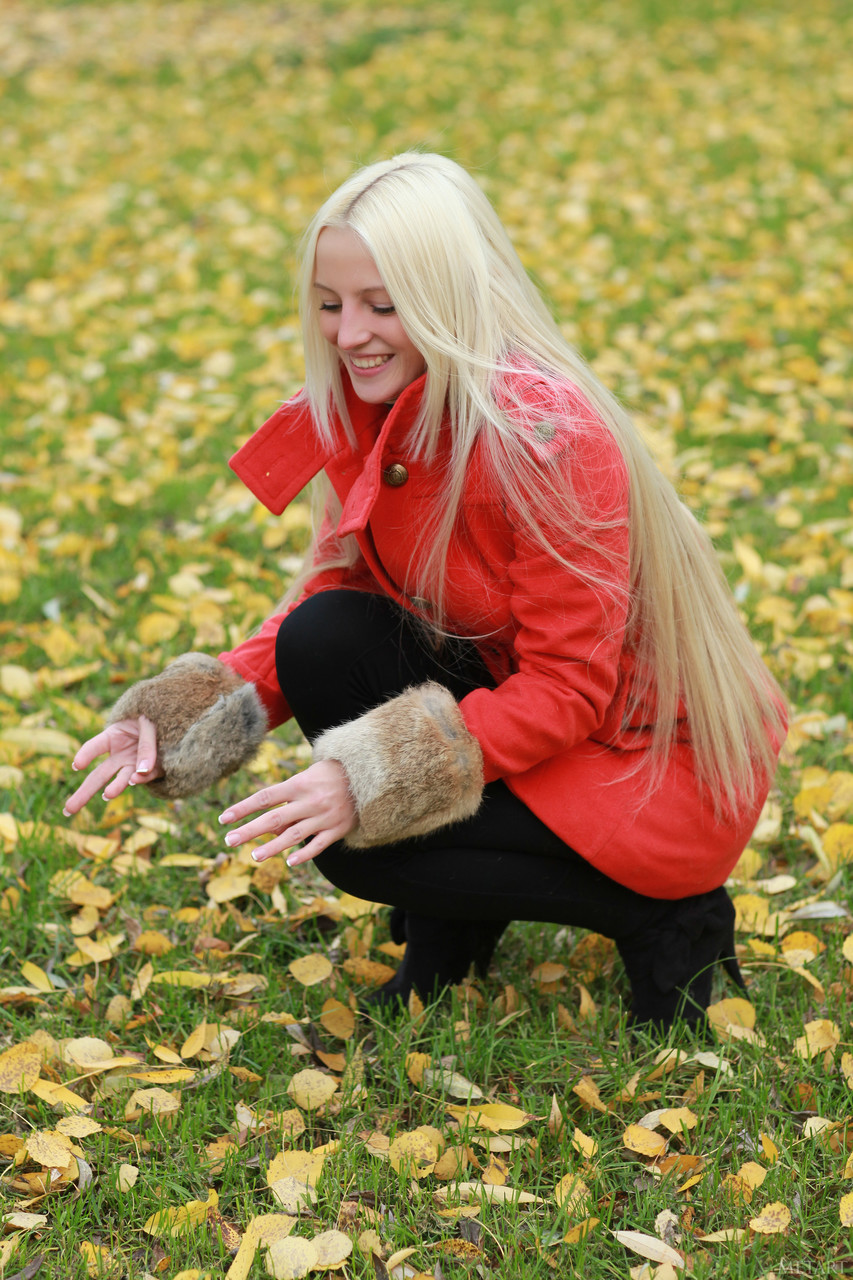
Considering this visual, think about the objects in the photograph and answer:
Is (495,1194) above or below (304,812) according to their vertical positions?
below

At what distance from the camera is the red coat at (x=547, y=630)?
4.70 feet

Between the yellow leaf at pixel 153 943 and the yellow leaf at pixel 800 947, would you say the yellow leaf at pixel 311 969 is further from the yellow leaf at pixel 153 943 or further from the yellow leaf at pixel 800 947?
the yellow leaf at pixel 800 947

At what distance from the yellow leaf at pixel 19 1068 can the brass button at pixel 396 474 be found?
35.0 inches

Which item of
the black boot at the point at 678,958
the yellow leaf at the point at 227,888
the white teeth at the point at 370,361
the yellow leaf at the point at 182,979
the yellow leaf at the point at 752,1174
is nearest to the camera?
the yellow leaf at the point at 752,1174

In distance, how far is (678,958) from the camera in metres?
1.63

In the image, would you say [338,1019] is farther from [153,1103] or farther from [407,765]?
[407,765]

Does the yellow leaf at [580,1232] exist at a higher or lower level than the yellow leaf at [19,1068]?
lower

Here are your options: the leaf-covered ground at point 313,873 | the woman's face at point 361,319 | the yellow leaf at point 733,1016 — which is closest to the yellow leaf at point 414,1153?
the leaf-covered ground at point 313,873

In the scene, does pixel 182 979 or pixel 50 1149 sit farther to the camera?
pixel 182 979

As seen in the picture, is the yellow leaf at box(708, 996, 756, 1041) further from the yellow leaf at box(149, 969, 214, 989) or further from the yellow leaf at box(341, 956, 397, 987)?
the yellow leaf at box(149, 969, 214, 989)

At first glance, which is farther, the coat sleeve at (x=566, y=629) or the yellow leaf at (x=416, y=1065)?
the yellow leaf at (x=416, y=1065)

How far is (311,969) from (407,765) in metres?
0.57

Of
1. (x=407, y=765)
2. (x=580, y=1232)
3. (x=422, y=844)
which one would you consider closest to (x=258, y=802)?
(x=407, y=765)

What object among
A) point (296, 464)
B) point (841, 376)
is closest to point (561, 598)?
point (296, 464)
